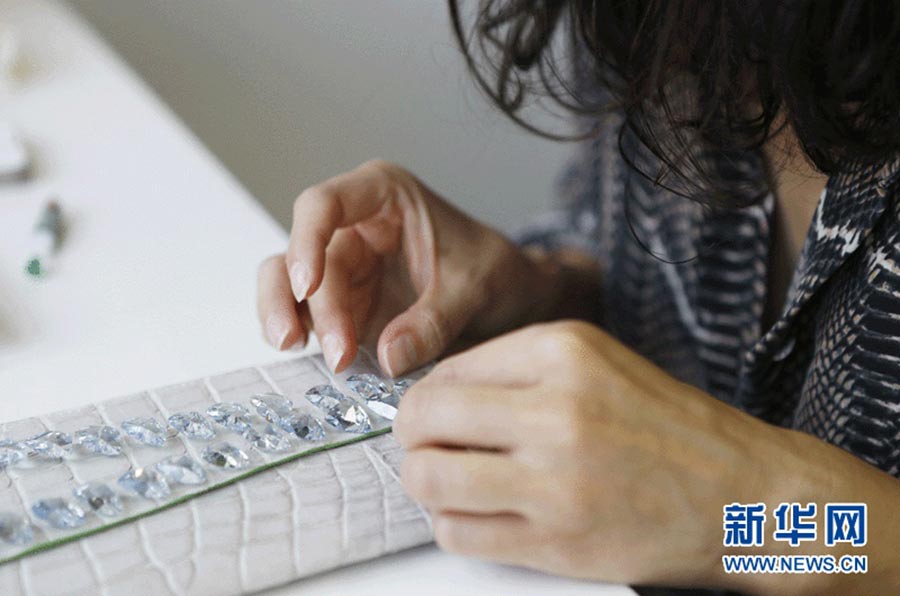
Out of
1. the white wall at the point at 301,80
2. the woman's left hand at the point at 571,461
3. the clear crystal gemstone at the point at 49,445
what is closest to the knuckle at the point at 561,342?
the woman's left hand at the point at 571,461

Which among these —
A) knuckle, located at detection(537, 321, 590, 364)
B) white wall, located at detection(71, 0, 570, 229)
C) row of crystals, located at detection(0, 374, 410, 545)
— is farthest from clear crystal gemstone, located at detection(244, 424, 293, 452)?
white wall, located at detection(71, 0, 570, 229)

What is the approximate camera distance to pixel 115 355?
0.52 meters

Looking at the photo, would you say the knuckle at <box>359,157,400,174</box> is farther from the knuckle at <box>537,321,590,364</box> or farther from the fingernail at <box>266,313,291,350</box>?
the knuckle at <box>537,321,590,364</box>

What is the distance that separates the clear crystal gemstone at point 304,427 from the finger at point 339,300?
0.17 ft

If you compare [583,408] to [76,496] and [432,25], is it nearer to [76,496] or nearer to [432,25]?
[76,496]

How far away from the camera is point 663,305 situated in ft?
2.59

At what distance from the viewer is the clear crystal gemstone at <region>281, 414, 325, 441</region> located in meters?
0.44

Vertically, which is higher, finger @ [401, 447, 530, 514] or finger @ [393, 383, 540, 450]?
finger @ [393, 383, 540, 450]

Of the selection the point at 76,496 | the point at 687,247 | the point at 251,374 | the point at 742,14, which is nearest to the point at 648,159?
the point at 687,247

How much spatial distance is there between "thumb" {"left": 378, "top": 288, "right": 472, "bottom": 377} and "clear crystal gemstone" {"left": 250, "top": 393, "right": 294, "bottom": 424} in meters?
0.06

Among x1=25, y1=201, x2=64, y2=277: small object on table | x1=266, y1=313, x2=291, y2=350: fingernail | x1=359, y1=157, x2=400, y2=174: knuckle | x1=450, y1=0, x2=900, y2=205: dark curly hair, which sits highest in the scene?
x1=450, y1=0, x2=900, y2=205: dark curly hair

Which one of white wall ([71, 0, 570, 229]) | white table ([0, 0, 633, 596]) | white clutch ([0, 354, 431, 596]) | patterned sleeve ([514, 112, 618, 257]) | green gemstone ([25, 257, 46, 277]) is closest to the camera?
white clutch ([0, 354, 431, 596])

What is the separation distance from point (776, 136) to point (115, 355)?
15.3 inches

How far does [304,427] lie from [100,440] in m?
0.09
